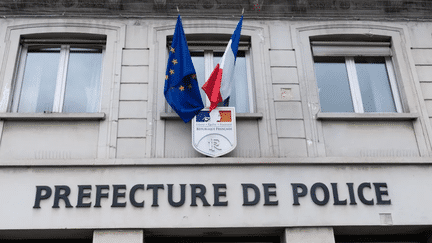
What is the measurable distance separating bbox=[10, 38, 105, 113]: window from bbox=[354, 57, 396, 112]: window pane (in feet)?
17.0

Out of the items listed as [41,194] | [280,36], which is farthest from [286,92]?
[41,194]

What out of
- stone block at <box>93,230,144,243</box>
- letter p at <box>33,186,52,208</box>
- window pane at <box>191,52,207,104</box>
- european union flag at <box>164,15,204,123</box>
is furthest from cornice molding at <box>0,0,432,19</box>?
stone block at <box>93,230,144,243</box>

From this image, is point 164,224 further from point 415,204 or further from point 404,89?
point 404,89

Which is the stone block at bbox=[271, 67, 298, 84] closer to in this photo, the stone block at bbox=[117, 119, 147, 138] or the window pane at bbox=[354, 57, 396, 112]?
the window pane at bbox=[354, 57, 396, 112]

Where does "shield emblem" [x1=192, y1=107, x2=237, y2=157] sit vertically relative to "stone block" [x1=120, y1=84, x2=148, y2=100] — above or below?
below

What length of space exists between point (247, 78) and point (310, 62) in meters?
1.26

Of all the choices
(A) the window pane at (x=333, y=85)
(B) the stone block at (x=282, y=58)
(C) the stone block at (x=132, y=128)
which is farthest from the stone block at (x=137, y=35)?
(A) the window pane at (x=333, y=85)

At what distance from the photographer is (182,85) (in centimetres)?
753

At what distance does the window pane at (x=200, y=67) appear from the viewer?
8.31 m

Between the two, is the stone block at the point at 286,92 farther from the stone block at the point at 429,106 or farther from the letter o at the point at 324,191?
the stone block at the point at 429,106

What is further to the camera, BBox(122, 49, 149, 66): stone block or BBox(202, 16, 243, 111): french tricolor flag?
BBox(122, 49, 149, 66): stone block

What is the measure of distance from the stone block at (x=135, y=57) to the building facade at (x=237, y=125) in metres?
0.03

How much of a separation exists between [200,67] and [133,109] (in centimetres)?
168

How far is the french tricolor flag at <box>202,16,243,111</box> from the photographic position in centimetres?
748
